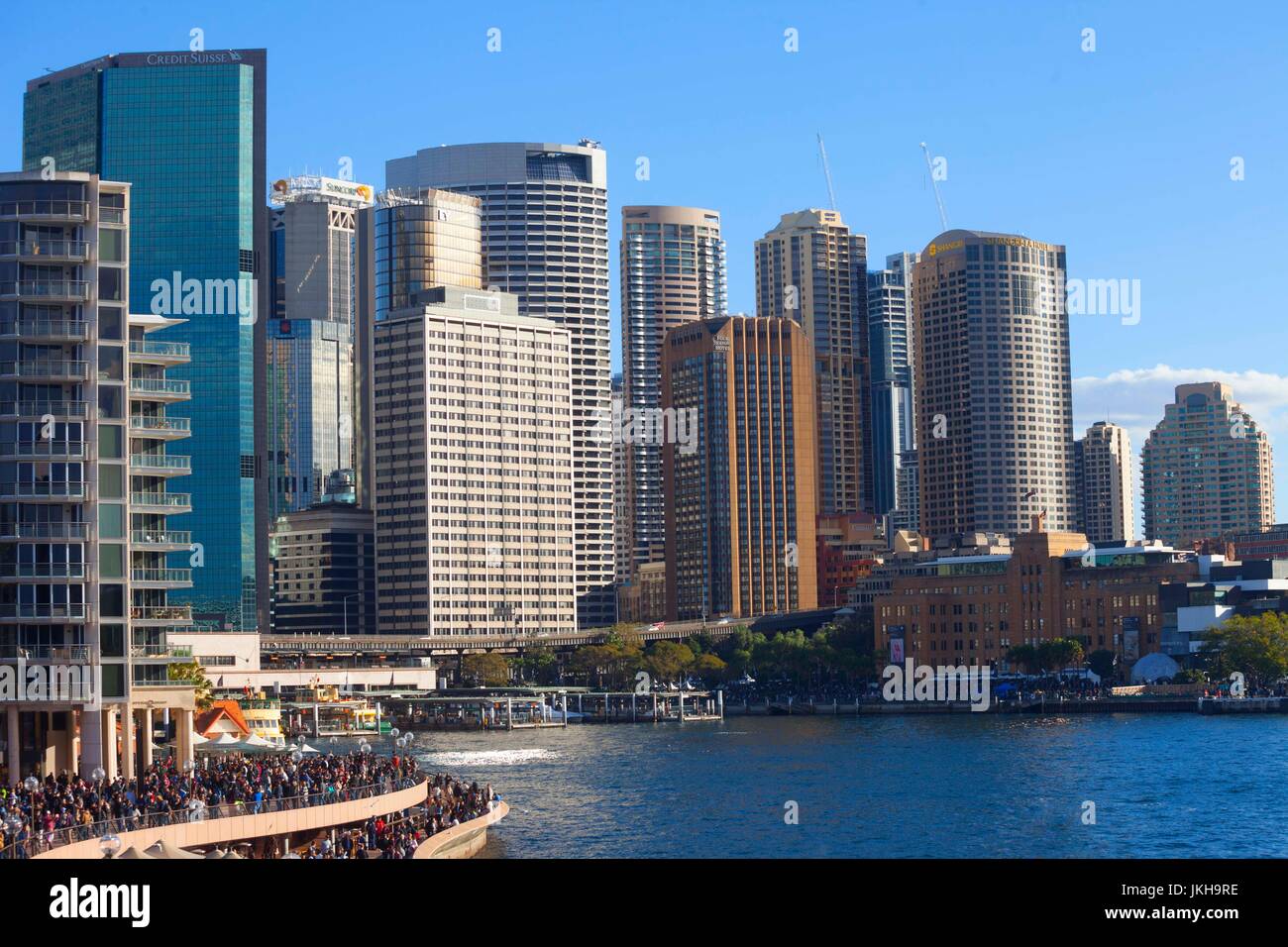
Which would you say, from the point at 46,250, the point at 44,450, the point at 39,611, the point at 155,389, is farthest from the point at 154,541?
the point at 46,250

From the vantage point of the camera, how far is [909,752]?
143875 mm

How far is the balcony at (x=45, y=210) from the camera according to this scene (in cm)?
8456

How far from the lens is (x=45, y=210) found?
3359 inches

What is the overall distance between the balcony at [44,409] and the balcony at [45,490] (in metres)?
2.99

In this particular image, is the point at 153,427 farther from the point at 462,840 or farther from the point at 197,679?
the point at 197,679

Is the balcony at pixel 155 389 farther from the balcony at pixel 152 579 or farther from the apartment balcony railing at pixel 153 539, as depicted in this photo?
the balcony at pixel 152 579

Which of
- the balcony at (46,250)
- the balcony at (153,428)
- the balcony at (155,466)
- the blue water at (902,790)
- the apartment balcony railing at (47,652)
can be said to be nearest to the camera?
the apartment balcony railing at (47,652)

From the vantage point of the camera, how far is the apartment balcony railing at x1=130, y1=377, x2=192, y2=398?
290 feet

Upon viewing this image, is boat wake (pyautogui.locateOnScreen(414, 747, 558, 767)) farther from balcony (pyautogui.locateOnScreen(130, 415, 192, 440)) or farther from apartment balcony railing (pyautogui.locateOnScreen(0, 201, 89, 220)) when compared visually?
apartment balcony railing (pyautogui.locateOnScreen(0, 201, 89, 220))

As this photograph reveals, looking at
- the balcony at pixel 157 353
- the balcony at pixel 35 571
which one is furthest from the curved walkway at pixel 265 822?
the balcony at pixel 157 353

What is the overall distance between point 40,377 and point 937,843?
46.4 meters

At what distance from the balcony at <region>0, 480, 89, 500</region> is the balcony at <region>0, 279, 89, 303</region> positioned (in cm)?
850
